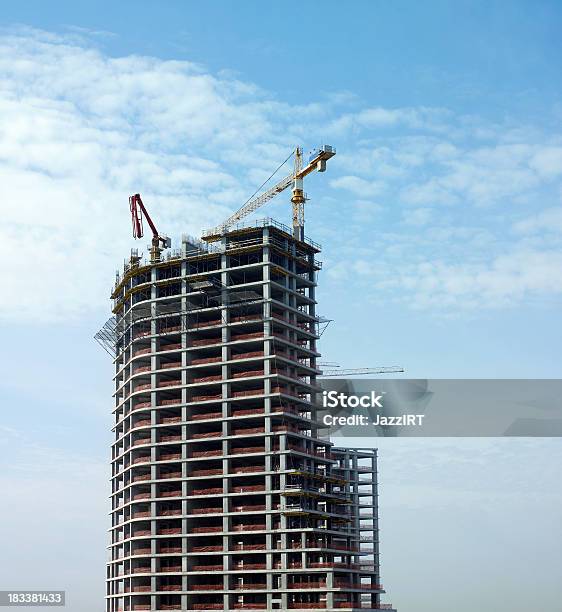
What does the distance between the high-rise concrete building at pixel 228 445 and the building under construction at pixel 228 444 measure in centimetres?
27

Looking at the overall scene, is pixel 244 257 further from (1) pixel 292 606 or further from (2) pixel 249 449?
(1) pixel 292 606

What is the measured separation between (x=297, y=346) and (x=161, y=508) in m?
38.3

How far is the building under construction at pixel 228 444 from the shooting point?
545 ft

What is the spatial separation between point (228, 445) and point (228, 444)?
176mm

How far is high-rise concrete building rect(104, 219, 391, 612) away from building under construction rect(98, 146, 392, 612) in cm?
27

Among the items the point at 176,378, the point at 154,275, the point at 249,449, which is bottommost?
the point at 249,449

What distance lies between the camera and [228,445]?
17350cm

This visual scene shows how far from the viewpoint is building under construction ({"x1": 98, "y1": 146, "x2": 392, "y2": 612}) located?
166000mm

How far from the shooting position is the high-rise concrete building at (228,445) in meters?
166

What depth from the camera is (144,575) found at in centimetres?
17375

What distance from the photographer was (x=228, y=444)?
6831 inches

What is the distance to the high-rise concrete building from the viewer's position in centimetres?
16588

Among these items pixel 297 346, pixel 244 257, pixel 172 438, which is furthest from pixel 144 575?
pixel 244 257

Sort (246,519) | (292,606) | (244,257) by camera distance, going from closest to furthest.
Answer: (292,606) → (246,519) → (244,257)
